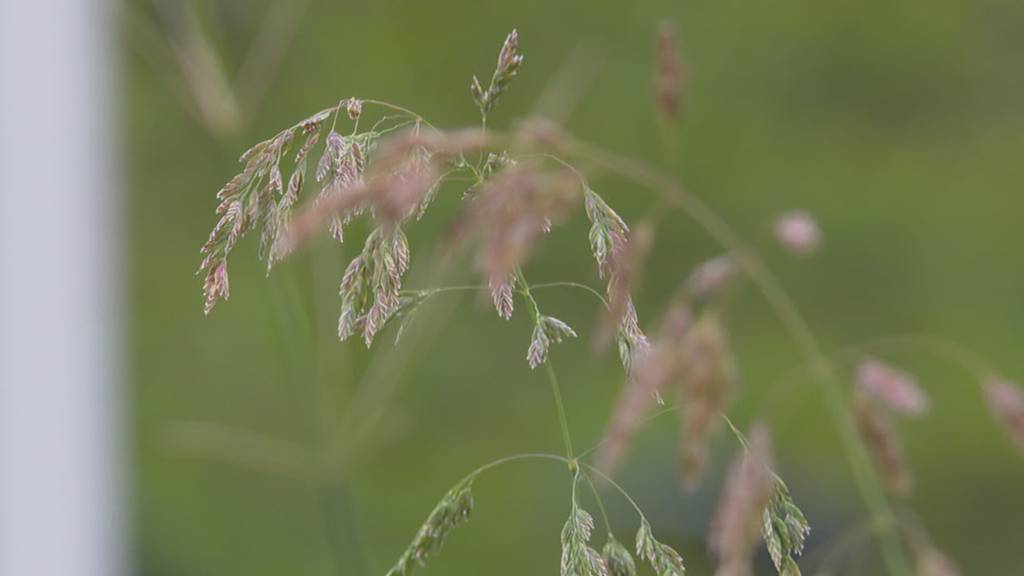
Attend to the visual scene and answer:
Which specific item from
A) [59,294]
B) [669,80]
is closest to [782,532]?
[669,80]

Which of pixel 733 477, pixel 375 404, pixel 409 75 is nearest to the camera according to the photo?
pixel 733 477

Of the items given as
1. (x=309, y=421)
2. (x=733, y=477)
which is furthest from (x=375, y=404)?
(x=733, y=477)

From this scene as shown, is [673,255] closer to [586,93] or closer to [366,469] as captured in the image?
[586,93]

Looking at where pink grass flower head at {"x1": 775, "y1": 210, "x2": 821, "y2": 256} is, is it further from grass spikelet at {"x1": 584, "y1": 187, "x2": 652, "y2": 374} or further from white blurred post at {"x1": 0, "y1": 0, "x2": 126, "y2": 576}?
white blurred post at {"x1": 0, "y1": 0, "x2": 126, "y2": 576}

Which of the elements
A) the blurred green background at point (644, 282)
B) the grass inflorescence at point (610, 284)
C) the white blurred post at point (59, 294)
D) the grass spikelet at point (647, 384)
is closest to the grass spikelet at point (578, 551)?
the grass inflorescence at point (610, 284)

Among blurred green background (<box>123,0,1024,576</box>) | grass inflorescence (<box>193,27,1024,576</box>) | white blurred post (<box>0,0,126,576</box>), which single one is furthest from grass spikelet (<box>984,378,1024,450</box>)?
white blurred post (<box>0,0,126,576</box>)

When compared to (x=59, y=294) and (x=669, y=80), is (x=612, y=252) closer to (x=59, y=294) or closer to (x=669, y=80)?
(x=669, y=80)
